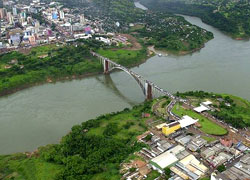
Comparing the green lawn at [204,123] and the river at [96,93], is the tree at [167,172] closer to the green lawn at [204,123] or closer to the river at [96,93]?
the green lawn at [204,123]

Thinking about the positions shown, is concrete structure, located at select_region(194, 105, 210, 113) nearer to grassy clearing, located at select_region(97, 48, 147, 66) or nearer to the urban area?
the urban area

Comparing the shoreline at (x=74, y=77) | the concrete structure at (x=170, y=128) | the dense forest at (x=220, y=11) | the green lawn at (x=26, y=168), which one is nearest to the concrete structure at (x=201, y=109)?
the concrete structure at (x=170, y=128)

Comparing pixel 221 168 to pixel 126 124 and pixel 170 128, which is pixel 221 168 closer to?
pixel 170 128

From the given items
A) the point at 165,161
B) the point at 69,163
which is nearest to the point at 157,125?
the point at 165,161

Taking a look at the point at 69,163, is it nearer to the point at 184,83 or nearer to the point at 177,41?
the point at 184,83

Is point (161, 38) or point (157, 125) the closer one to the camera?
point (157, 125)

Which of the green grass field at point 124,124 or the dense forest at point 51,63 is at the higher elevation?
the dense forest at point 51,63

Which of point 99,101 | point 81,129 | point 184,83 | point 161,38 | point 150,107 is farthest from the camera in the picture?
point 161,38
